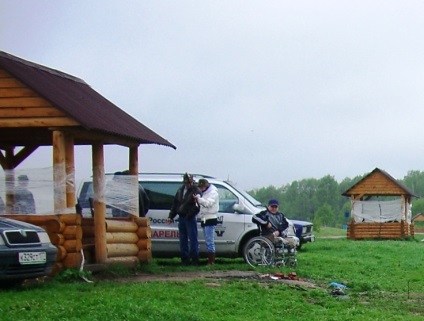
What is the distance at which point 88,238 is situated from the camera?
14.6 m

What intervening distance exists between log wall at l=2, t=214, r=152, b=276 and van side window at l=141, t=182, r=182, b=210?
2.74 metres

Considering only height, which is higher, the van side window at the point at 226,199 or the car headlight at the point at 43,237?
the van side window at the point at 226,199

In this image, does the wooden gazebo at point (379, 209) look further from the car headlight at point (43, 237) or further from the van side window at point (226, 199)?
the car headlight at point (43, 237)

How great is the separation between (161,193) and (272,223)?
308 cm

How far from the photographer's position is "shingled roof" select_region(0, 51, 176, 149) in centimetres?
1252

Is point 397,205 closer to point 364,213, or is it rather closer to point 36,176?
point 364,213

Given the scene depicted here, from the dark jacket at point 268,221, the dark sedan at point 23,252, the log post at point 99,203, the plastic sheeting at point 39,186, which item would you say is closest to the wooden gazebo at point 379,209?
the dark jacket at point 268,221

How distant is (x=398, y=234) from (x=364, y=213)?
1.95 metres

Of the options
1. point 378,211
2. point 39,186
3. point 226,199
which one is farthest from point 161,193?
point 378,211

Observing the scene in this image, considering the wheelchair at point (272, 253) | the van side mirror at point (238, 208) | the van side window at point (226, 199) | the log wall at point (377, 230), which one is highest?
the van side window at point (226, 199)

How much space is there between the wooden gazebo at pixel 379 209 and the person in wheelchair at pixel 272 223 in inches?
839

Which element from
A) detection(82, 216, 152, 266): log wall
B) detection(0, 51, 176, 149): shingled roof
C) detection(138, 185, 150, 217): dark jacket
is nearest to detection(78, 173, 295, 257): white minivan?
detection(138, 185, 150, 217): dark jacket

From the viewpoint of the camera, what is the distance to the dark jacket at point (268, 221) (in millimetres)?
16406

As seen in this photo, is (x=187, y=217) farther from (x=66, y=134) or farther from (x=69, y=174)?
(x=66, y=134)
